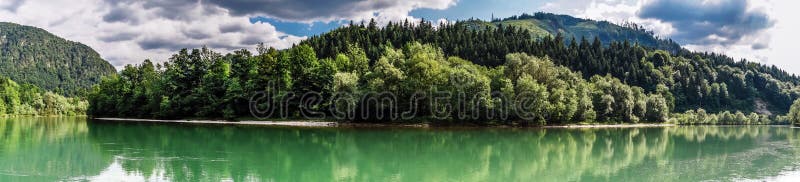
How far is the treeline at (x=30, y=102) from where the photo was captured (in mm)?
136375

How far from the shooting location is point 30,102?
5861 inches

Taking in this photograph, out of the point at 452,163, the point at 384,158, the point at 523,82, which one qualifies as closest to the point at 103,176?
the point at 384,158

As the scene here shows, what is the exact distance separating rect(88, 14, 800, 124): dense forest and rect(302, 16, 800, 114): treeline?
389mm

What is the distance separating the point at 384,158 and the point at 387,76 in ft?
139

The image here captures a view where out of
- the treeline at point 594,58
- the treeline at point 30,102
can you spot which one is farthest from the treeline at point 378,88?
the treeline at point 30,102

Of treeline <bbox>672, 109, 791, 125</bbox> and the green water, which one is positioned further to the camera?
treeline <bbox>672, 109, 791, 125</bbox>

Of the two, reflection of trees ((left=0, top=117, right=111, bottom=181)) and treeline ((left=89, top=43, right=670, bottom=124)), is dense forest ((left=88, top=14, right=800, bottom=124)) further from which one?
reflection of trees ((left=0, top=117, right=111, bottom=181))

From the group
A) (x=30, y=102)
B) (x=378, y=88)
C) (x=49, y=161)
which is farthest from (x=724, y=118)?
(x=30, y=102)

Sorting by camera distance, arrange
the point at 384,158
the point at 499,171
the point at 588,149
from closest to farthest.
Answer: the point at 499,171 < the point at 384,158 < the point at 588,149

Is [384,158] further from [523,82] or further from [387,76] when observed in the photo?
[523,82]

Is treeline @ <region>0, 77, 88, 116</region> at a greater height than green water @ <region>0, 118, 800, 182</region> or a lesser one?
greater

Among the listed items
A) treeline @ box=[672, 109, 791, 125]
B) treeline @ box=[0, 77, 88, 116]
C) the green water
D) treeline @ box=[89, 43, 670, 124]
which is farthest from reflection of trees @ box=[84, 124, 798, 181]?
treeline @ box=[0, 77, 88, 116]

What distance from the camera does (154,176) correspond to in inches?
910

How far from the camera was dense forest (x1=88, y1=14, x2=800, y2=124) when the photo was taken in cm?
7506
